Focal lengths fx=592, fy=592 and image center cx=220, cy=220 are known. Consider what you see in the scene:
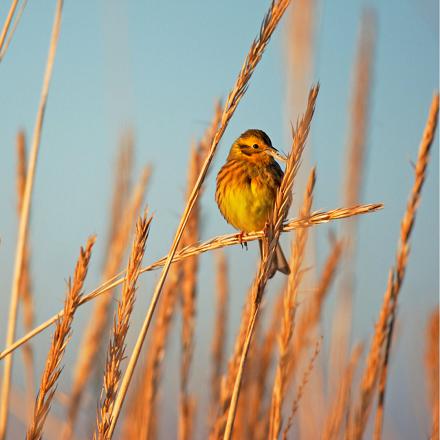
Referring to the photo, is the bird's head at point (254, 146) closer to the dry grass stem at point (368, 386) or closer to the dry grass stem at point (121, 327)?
the dry grass stem at point (368, 386)

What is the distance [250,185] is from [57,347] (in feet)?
5.37

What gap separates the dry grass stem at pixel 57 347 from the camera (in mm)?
1131

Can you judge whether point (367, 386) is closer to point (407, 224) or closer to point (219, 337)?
point (407, 224)

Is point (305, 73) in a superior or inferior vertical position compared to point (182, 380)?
superior

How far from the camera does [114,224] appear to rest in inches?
105

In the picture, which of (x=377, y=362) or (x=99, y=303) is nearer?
(x=377, y=362)

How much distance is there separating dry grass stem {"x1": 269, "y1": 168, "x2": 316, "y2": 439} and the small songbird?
952mm

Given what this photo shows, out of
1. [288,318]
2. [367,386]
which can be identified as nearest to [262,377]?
[367,386]

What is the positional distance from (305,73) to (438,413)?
117cm

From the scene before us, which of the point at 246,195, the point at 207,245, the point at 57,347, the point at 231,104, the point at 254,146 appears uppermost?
the point at 254,146

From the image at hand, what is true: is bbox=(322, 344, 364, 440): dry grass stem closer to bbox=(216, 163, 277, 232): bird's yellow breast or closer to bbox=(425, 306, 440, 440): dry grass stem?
bbox=(425, 306, 440, 440): dry grass stem

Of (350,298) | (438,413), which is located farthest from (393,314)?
(350,298)

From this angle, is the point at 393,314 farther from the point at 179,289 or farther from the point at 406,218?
the point at 179,289

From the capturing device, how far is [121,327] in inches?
43.5
